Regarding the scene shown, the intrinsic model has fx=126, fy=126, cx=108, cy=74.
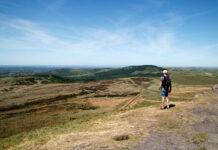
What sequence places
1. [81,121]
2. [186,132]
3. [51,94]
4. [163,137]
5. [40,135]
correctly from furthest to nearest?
[51,94]
[81,121]
[40,135]
[186,132]
[163,137]

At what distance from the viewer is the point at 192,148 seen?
26.9 feet

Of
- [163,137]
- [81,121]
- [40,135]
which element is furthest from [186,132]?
[40,135]

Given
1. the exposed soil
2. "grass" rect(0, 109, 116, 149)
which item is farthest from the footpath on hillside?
the exposed soil

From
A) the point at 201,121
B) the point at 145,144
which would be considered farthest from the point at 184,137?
the point at 201,121

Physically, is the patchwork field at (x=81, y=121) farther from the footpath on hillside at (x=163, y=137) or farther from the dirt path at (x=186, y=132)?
the dirt path at (x=186, y=132)

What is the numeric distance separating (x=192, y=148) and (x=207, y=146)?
35.8 inches

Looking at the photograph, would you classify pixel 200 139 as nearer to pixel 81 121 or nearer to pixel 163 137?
pixel 163 137

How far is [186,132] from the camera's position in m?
10.8

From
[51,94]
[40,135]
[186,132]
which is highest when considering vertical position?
[186,132]

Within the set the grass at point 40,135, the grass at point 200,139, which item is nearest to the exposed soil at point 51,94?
the grass at point 40,135

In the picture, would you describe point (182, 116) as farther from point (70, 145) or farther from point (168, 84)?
point (70, 145)

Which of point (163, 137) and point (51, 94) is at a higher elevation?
point (163, 137)

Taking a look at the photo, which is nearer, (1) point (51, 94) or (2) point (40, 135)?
(2) point (40, 135)

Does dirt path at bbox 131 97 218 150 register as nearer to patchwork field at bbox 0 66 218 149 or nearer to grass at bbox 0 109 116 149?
patchwork field at bbox 0 66 218 149
